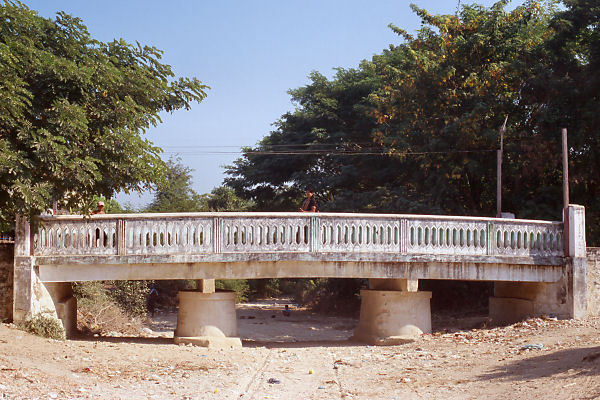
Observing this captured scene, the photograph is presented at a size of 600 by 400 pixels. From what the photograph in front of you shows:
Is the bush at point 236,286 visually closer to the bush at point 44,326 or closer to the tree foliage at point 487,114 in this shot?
the tree foliage at point 487,114

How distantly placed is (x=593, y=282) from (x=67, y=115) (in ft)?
39.9

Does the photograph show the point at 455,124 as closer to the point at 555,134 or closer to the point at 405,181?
the point at 555,134

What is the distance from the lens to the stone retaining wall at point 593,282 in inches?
620

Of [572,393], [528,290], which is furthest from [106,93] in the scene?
[528,290]

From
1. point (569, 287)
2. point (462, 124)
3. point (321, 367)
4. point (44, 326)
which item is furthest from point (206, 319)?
point (462, 124)

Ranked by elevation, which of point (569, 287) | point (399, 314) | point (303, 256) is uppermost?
point (303, 256)

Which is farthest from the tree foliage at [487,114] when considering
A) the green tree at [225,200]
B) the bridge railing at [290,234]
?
the green tree at [225,200]

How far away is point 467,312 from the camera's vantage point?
2245 centimetres

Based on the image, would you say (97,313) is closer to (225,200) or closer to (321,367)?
(321,367)

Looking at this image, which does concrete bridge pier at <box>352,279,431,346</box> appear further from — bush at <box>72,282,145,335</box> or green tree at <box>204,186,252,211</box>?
green tree at <box>204,186,252,211</box>

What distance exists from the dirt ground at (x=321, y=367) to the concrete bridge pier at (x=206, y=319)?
386 millimetres

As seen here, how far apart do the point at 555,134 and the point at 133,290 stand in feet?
46.7

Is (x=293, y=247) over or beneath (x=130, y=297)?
over

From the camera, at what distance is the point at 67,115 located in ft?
39.5
